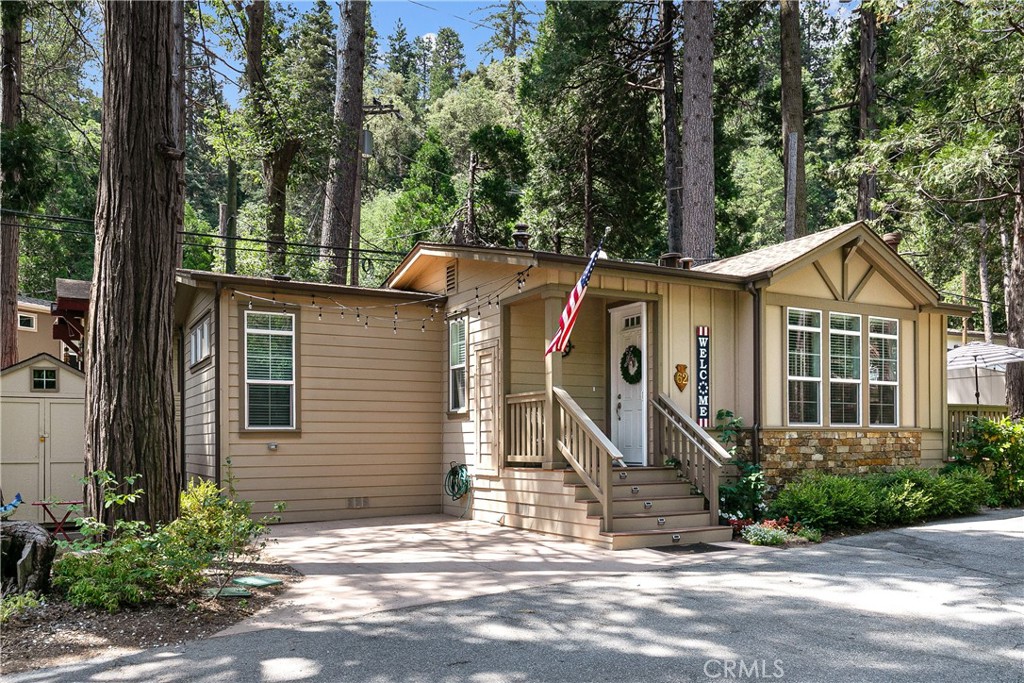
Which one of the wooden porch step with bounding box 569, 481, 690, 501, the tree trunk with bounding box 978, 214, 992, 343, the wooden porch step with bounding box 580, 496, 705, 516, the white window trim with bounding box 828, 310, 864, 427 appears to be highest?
the tree trunk with bounding box 978, 214, 992, 343

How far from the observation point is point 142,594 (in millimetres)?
5660

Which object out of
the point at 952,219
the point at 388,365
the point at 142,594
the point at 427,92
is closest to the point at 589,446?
the point at 388,365

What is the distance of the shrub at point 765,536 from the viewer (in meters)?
8.77

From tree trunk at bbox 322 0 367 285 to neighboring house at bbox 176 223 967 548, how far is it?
4.59 metres

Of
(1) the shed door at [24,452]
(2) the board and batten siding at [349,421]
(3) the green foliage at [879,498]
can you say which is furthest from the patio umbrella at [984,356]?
(1) the shed door at [24,452]

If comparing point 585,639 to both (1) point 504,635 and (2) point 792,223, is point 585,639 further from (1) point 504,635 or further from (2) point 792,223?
(2) point 792,223

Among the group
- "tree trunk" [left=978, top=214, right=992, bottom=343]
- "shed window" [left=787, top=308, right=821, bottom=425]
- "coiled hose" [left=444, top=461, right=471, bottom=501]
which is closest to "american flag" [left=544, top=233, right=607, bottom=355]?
"coiled hose" [left=444, top=461, right=471, bottom=501]

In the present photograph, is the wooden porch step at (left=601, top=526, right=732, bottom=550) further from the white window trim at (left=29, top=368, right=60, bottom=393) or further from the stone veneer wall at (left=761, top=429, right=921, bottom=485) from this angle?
the white window trim at (left=29, top=368, right=60, bottom=393)

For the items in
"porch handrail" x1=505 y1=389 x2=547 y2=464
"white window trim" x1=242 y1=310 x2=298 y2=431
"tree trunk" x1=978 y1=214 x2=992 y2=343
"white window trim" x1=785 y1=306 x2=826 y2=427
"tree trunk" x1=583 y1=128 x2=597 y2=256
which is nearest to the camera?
"porch handrail" x1=505 y1=389 x2=547 y2=464

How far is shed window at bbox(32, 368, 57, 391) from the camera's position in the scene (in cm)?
1162

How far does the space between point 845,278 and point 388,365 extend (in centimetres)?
673

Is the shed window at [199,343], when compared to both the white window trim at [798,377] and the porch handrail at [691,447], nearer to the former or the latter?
the porch handrail at [691,447]

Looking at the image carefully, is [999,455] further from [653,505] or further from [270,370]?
[270,370]

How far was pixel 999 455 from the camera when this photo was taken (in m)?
12.1
